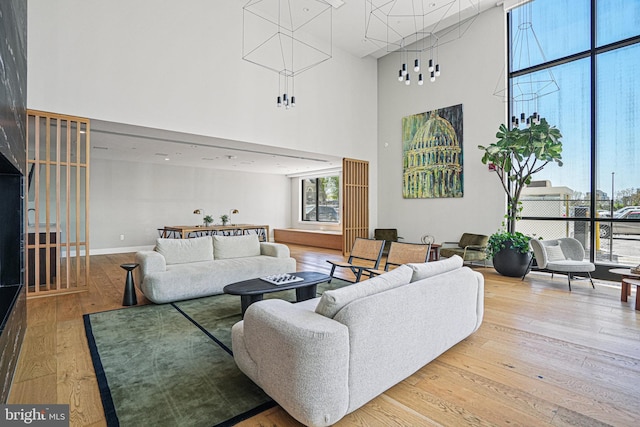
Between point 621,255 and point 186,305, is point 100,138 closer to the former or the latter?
point 186,305

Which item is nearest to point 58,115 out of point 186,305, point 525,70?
point 186,305

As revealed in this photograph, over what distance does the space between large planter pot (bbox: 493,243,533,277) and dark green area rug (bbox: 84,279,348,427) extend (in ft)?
15.8

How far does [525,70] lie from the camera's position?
21.1ft

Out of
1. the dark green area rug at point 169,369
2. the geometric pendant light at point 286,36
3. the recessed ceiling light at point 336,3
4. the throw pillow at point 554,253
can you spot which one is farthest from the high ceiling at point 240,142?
the throw pillow at point 554,253

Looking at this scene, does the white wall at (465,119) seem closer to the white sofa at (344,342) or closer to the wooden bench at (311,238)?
the wooden bench at (311,238)

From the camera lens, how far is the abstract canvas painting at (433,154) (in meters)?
7.30

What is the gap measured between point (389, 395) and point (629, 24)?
23.3ft

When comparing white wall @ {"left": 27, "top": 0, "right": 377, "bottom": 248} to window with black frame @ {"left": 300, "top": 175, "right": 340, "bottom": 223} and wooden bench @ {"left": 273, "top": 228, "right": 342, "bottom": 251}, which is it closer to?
wooden bench @ {"left": 273, "top": 228, "right": 342, "bottom": 251}

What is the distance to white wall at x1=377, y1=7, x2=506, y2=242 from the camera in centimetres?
669

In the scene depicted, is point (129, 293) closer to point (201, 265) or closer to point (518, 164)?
point (201, 265)

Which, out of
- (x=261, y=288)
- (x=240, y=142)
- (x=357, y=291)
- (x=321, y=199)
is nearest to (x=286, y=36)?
(x=240, y=142)

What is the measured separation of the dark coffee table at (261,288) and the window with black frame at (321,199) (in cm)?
772

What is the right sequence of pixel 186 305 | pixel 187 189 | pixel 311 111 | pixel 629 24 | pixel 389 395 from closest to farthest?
pixel 389 395
pixel 186 305
pixel 629 24
pixel 311 111
pixel 187 189

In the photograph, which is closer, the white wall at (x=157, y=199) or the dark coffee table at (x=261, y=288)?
the dark coffee table at (x=261, y=288)
